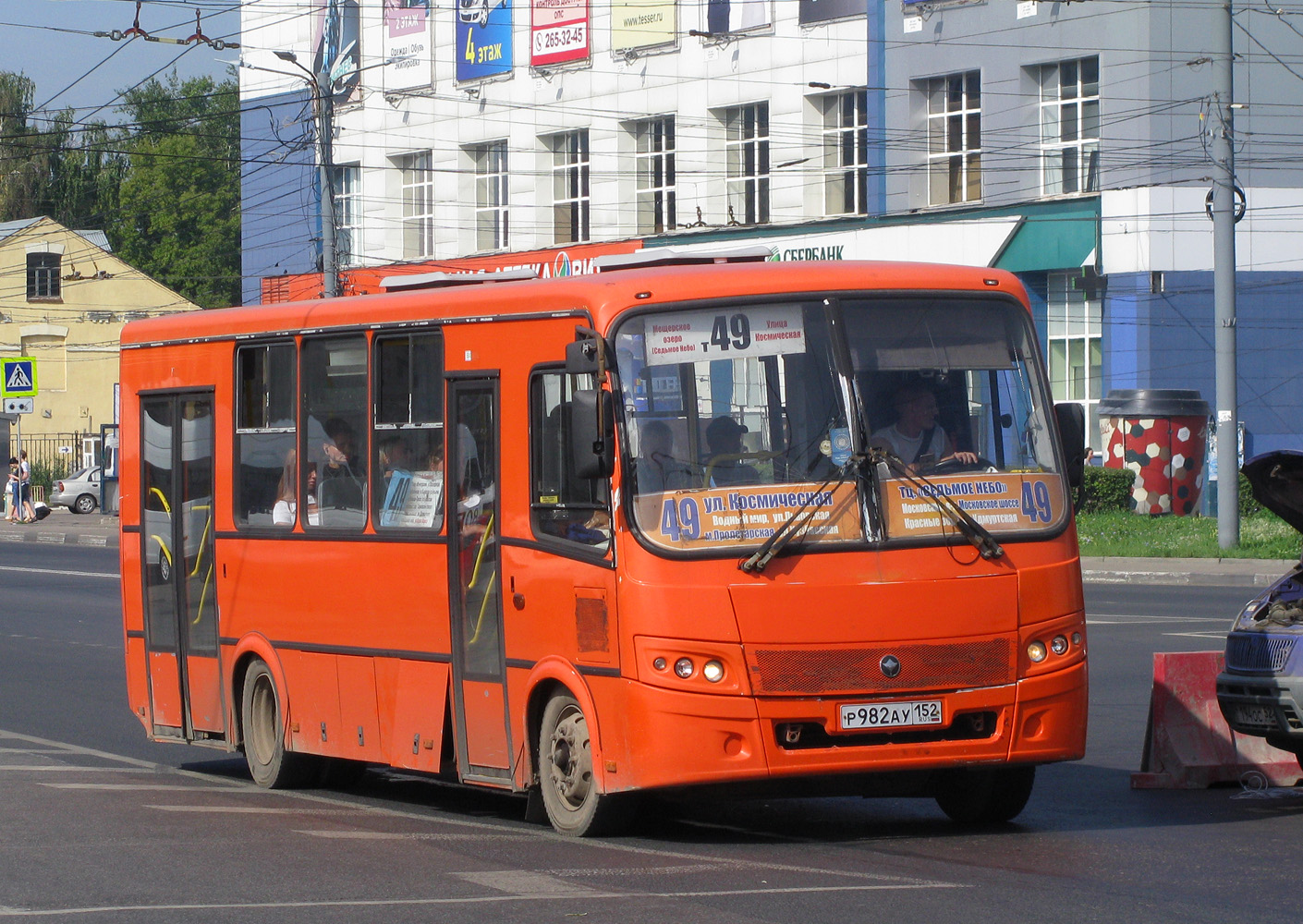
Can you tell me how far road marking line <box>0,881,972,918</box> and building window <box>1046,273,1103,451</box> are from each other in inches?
1216

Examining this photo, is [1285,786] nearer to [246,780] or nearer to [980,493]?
[980,493]

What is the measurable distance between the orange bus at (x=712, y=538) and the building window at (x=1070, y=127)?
1131 inches

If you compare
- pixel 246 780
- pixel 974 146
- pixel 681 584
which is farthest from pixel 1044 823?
pixel 974 146

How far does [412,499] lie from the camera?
991 centimetres

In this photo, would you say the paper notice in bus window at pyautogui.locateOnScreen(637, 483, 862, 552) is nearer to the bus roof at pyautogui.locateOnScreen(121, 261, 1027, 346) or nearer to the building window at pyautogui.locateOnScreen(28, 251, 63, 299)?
the bus roof at pyautogui.locateOnScreen(121, 261, 1027, 346)

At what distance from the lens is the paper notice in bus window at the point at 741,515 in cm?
828

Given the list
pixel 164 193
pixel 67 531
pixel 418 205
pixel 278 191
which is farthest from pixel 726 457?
pixel 164 193

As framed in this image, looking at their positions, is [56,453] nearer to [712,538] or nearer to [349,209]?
[349,209]

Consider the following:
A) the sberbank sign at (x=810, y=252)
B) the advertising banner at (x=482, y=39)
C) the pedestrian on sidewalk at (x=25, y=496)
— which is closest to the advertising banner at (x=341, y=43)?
the advertising banner at (x=482, y=39)

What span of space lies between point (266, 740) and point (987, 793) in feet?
14.3

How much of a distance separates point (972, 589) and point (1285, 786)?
9.79 feet

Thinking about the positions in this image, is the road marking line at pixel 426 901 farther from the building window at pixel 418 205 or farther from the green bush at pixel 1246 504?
the building window at pixel 418 205

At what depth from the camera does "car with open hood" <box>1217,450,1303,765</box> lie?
9156mm

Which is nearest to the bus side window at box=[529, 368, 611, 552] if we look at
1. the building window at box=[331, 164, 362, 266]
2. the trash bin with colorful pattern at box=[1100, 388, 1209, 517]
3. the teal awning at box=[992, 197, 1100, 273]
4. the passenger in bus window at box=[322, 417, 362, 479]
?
the passenger in bus window at box=[322, 417, 362, 479]
